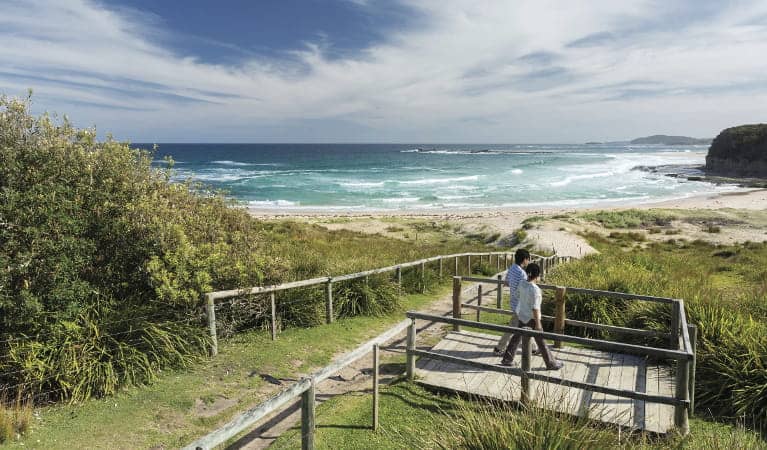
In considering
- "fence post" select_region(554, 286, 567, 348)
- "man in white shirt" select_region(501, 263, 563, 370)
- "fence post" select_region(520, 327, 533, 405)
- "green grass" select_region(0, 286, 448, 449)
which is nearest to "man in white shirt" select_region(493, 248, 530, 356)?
"man in white shirt" select_region(501, 263, 563, 370)

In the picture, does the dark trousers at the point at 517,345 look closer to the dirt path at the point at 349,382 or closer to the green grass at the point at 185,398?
the dirt path at the point at 349,382

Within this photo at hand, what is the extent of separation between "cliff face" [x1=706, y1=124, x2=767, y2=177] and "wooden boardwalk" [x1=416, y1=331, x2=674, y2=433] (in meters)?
92.6

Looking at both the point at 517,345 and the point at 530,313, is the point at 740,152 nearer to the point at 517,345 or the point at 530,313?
the point at 530,313

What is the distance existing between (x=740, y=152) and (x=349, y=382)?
334ft

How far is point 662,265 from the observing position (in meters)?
14.1

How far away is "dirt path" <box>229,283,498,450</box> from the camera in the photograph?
17.2 feet

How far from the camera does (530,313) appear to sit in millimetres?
6609

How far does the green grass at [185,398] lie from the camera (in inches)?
200

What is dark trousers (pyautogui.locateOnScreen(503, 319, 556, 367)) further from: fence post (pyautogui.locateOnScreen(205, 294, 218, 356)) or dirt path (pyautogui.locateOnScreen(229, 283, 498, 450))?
fence post (pyautogui.locateOnScreen(205, 294, 218, 356))

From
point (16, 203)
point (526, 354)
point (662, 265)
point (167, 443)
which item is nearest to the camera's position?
point (167, 443)

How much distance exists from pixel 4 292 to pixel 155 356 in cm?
198

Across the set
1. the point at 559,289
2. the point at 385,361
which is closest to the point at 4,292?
the point at 385,361

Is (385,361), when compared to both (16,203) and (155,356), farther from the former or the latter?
(16,203)

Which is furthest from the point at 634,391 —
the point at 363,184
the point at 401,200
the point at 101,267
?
the point at 363,184
